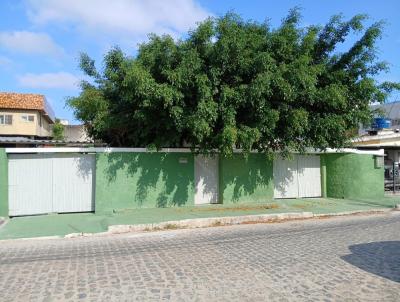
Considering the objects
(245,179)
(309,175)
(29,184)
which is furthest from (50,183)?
(309,175)

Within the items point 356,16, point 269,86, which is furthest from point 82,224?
point 356,16

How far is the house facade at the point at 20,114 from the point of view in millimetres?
42312

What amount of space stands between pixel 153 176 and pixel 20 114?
3263 centimetres

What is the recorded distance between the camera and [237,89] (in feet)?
44.8

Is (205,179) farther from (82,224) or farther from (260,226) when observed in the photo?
(82,224)

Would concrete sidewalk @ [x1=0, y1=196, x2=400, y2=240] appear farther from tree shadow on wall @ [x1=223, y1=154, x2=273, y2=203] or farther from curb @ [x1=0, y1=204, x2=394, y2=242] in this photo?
tree shadow on wall @ [x1=223, y1=154, x2=273, y2=203]

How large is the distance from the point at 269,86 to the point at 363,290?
835 centimetres

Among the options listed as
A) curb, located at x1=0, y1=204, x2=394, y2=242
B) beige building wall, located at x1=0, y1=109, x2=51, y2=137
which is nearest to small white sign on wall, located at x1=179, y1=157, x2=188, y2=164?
curb, located at x1=0, y1=204, x2=394, y2=242

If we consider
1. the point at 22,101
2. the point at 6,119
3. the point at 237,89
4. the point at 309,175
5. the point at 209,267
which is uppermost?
the point at 22,101

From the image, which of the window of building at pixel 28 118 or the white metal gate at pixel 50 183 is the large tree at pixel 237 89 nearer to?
the white metal gate at pixel 50 183

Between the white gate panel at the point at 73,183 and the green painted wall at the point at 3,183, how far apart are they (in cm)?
136

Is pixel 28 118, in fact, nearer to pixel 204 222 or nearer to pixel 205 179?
pixel 205 179

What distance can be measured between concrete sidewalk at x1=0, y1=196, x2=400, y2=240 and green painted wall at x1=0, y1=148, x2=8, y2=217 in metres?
0.49

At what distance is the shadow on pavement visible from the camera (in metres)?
6.84
